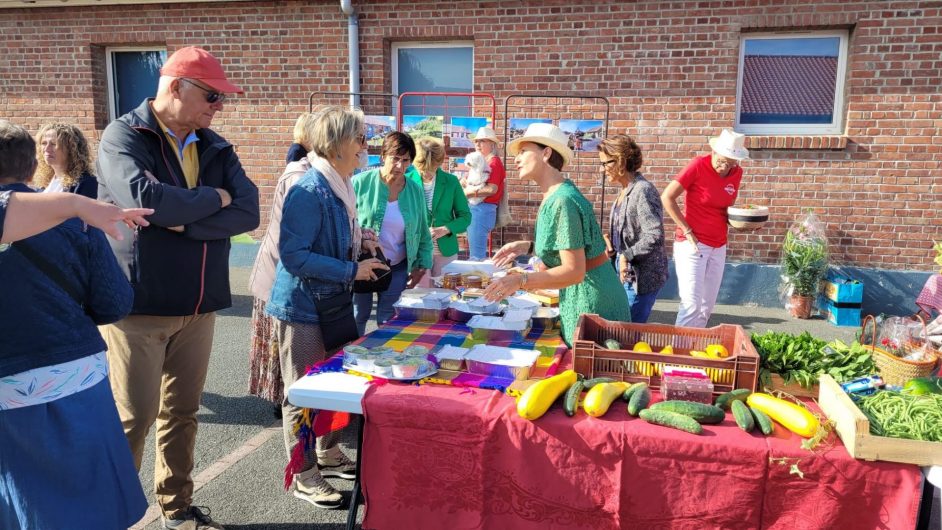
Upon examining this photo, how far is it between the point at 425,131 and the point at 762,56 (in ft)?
13.1

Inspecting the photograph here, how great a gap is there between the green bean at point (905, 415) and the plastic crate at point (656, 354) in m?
0.39

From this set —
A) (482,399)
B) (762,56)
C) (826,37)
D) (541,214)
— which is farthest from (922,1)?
(482,399)

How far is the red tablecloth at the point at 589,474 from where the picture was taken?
2.07 m

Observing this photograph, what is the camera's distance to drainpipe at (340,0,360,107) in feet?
25.6

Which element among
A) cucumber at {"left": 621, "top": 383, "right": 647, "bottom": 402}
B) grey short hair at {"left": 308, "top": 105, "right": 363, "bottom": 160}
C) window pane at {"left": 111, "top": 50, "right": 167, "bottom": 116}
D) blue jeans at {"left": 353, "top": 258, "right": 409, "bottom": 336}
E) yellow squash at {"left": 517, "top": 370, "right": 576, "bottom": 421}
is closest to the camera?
yellow squash at {"left": 517, "top": 370, "right": 576, "bottom": 421}

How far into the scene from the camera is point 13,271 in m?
1.86

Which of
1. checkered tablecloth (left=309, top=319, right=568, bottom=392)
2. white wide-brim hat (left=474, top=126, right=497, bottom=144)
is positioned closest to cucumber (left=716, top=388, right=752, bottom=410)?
checkered tablecloth (left=309, top=319, right=568, bottom=392)

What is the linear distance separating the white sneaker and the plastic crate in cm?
151

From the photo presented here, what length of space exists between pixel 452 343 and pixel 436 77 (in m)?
5.90

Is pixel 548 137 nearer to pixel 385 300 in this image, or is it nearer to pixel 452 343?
pixel 452 343

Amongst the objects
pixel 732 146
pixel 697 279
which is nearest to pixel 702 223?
pixel 697 279

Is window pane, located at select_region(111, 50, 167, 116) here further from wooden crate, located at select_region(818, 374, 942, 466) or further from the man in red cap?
wooden crate, located at select_region(818, 374, 942, 466)

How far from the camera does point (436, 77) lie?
8.17 metres

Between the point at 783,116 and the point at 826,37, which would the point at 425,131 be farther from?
the point at 826,37
